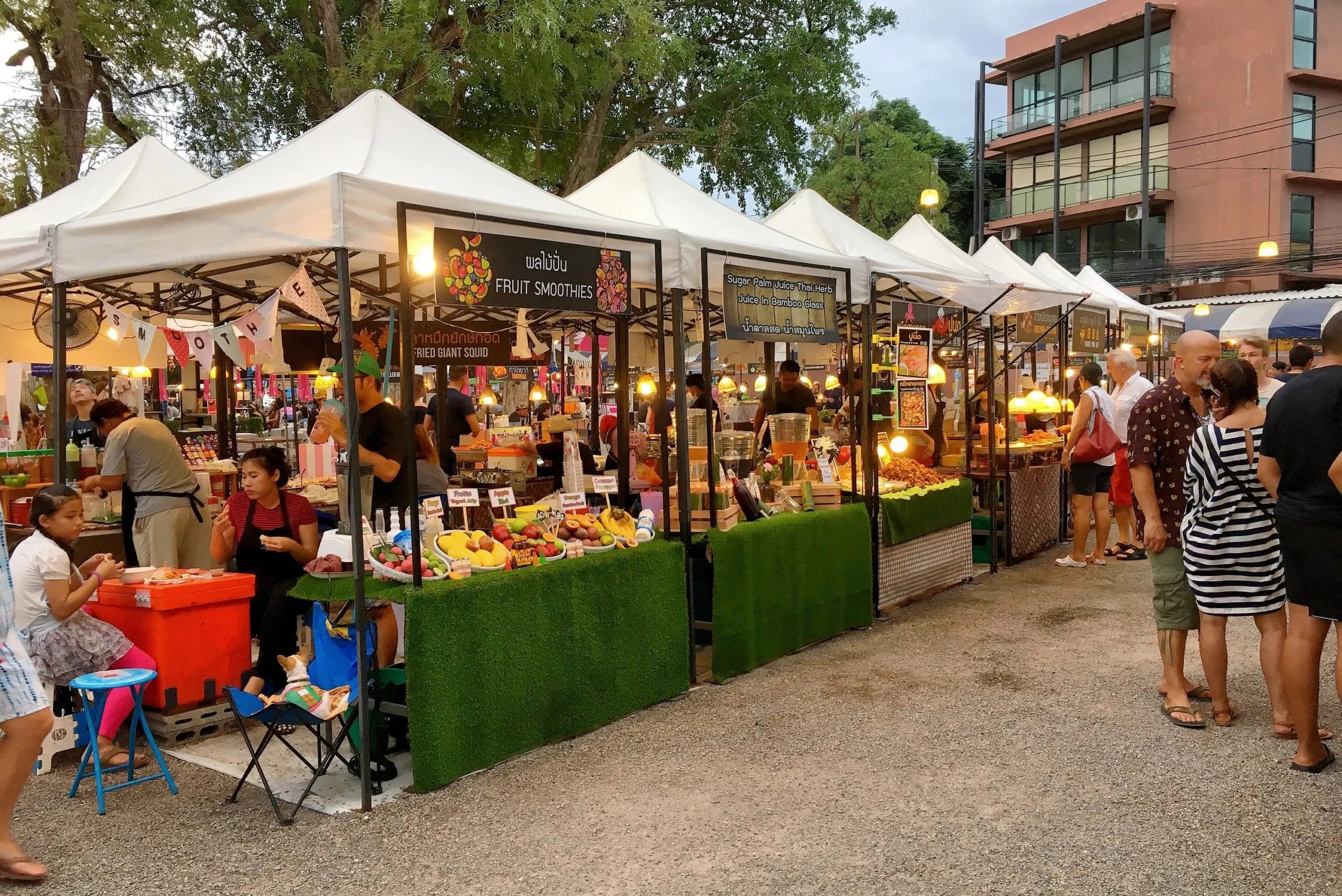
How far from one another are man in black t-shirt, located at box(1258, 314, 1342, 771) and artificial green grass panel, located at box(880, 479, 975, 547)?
3.58 metres

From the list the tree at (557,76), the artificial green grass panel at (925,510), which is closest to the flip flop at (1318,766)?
the artificial green grass panel at (925,510)

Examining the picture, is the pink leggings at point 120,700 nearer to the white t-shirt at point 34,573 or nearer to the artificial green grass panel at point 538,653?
the white t-shirt at point 34,573

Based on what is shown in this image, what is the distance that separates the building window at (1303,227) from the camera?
31.0m

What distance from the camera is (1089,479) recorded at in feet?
33.7

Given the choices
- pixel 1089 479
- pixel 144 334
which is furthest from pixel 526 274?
pixel 1089 479

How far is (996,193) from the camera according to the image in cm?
4316

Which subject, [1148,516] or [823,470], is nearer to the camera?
Result: [1148,516]

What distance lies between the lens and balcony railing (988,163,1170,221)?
34.2 m

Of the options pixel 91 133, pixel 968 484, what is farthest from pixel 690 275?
pixel 91 133

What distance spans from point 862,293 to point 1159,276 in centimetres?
→ 2910

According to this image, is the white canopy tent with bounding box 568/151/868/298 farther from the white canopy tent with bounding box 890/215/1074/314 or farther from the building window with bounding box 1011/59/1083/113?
the building window with bounding box 1011/59/1083/113

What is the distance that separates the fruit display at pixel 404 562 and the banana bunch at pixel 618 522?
1170mm

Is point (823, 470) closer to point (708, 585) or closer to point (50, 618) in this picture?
point (708, 585)

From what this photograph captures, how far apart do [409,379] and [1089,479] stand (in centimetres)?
779
